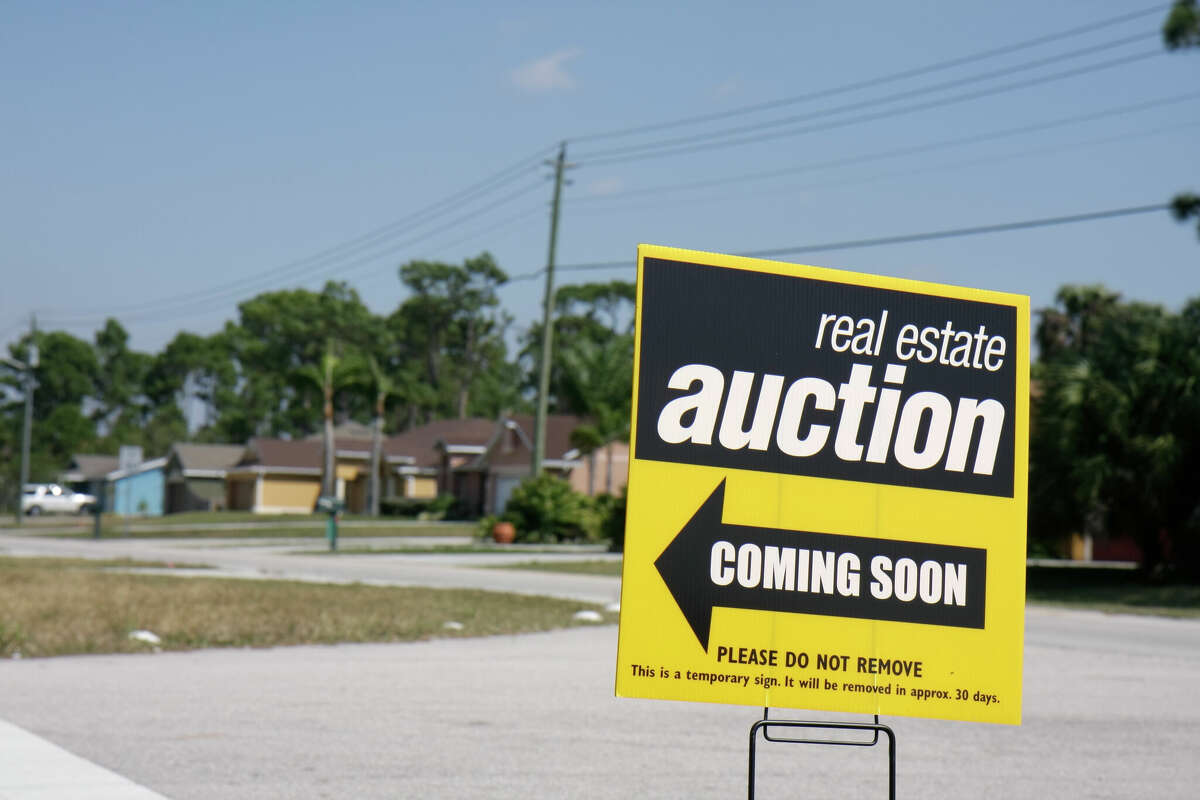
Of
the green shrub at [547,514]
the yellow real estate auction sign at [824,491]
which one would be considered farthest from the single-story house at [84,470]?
the yellow real estate auction sign at [824,491]

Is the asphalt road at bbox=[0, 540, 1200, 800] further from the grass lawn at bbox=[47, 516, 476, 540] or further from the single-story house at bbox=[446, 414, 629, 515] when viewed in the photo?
the single-story house at bbox=[446, 414, 629, 515]

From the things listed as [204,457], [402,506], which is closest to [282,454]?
[204,457]

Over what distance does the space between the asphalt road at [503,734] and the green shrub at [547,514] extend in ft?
97.4

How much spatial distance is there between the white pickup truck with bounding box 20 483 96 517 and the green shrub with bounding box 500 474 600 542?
43625mm

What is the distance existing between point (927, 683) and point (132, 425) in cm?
12141

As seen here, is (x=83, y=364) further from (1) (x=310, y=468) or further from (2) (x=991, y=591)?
(2) (x=991, y=591)

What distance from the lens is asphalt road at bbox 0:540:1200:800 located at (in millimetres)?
7066

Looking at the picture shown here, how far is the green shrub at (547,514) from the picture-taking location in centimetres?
4278

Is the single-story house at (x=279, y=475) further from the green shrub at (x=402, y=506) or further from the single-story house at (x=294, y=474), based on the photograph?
the green shrub at (x=402, y=506)

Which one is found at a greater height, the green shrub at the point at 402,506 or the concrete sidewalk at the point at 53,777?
the green shrub at the point at 402,506

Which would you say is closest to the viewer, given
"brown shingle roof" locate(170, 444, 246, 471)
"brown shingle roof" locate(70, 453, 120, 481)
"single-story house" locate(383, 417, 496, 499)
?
"single-story house" locate(383, 417, 496, 499)

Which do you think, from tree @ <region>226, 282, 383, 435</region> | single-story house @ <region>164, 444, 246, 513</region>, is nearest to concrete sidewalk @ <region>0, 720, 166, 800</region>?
single-story house @ <region>164, 444, 246, 513</region>

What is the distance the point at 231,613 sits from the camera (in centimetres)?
1585

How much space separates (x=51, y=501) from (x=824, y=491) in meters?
82.2
